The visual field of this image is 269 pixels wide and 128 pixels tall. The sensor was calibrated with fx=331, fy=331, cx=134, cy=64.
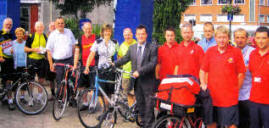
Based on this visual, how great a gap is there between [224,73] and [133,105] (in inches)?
78.7

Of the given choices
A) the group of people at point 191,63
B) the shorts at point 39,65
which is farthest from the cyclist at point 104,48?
the shorts at point 39,65

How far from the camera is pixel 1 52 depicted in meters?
7.30

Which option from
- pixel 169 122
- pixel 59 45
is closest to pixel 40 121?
pixel 59 45

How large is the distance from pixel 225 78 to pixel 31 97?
14.0 feet

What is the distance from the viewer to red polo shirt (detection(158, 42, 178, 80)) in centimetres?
530

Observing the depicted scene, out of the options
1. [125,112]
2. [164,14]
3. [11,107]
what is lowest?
[11,107]

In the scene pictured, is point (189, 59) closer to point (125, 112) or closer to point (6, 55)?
point (125, 112)

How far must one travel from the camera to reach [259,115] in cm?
435

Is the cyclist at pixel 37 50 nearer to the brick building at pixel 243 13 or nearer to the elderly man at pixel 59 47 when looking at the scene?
the elderly man at pixel 59 47

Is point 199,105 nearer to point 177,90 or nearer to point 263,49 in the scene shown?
point 177,90

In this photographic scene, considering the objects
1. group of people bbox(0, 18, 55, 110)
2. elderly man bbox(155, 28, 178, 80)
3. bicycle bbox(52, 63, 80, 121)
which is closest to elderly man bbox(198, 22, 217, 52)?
elderly man bbox(155, 28, 178, 80)

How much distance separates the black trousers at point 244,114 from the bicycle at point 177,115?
1.86 feet

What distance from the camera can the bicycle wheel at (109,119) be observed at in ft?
17.4

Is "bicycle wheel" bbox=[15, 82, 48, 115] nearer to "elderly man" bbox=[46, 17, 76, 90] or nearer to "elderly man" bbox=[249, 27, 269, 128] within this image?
"elderly man" bbox=[46, 17, 76, 90]
